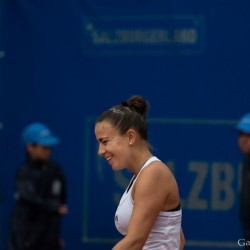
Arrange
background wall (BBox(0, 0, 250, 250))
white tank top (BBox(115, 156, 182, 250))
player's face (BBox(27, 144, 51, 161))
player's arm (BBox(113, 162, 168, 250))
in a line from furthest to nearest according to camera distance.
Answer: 1. player's face (BBox(27, 144, 51, 161))
2. background wall (BBox(0, 0, 250, 250))
3. white tank top (BBox(115, 156, 182, 250))
4. player's arm (BBox(113, 162, 168, 250))

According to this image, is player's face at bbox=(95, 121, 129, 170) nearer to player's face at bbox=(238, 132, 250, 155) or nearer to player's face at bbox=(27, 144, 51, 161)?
player's face at bbox=(238, 132, 250, 155)

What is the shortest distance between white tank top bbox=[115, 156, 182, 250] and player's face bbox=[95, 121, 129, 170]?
9 centimetres

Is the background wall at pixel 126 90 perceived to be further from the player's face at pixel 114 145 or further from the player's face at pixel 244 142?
the player's face at pixel 114 145

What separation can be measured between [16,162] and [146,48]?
4.61ft

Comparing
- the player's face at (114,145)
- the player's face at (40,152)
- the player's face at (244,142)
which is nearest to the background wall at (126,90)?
the player's face at (40,152)

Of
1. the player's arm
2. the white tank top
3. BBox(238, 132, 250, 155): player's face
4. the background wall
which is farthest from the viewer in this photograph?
the background wall

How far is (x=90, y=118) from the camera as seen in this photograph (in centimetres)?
654

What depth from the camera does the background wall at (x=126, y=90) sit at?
20.6 feet

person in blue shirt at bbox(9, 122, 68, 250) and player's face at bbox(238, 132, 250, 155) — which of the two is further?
person in blue shirt at bbox(9, 122, 68, 250)

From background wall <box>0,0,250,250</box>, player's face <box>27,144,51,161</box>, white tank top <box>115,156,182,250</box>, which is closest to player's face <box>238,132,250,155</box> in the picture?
background wall <box>0,0,250,250</box>

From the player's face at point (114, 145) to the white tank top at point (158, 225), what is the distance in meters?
0.09

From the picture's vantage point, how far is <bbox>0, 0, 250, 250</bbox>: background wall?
6.28 meters

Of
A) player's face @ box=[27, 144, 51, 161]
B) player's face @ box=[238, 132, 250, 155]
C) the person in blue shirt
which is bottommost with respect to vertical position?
the person in blue shirt

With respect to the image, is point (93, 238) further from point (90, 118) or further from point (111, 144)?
point (111, 144)
